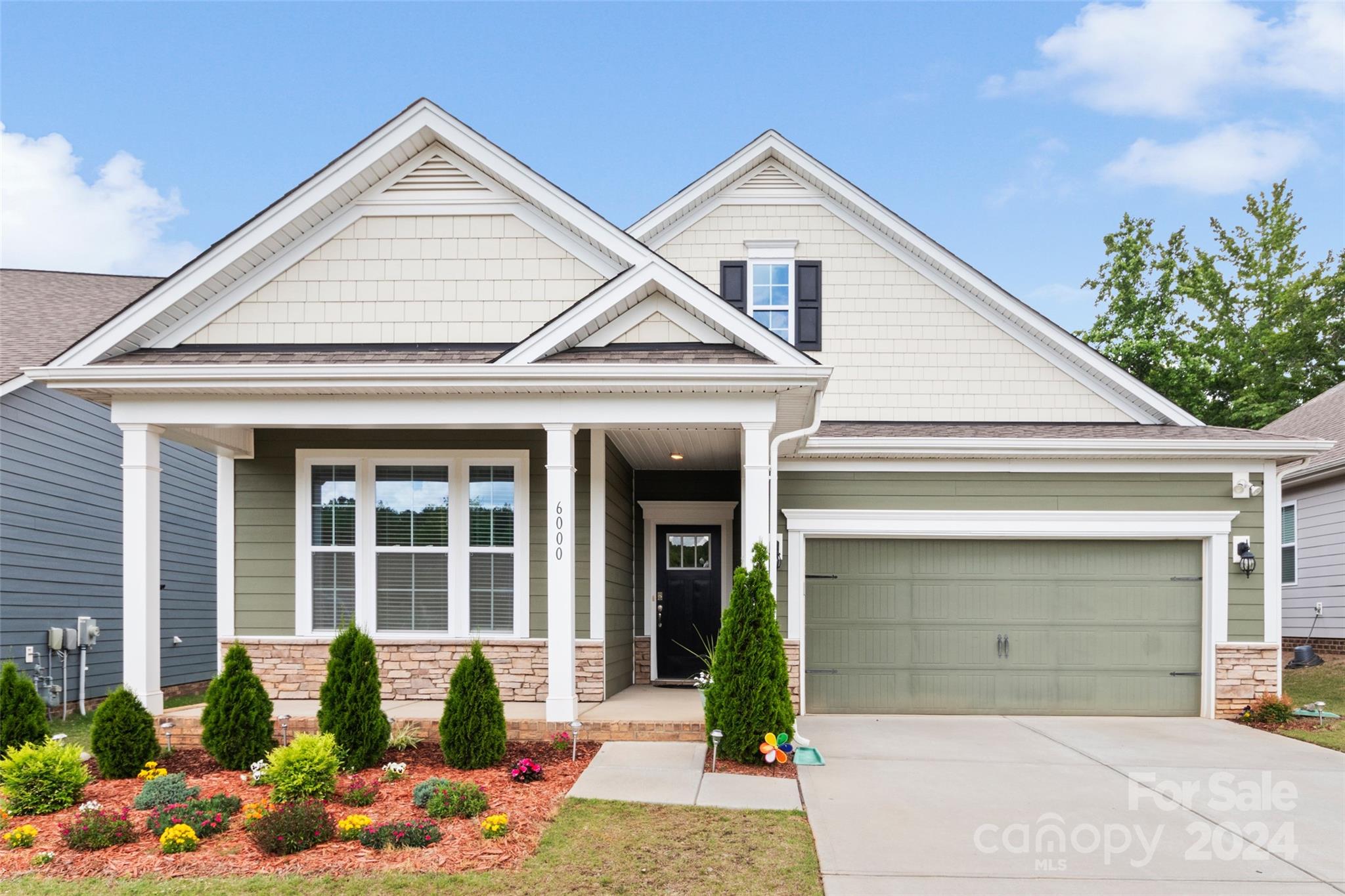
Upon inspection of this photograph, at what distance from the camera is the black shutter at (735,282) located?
1227cm

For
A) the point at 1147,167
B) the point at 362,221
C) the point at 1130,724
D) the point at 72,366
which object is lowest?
the point at 1130,724

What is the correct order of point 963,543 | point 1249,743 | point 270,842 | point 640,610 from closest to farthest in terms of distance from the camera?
point 270,842 → point 1249,743 → point 963,543 → point 640,610

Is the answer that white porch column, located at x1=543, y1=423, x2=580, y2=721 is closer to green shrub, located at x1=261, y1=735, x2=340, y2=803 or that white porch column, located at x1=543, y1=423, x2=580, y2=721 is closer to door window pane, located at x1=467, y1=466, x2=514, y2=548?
door window pane, located at x1=467, y1=466, x2=514, y2=548

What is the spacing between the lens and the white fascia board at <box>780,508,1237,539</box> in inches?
411

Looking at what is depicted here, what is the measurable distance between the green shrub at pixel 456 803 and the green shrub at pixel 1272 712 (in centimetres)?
812

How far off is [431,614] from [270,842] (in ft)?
14.8

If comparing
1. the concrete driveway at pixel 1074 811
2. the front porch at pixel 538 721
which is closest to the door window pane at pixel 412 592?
the front porch at pixel 538 721

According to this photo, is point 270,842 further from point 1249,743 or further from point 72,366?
point 1249,743

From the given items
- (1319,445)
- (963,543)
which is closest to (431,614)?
(963,543)

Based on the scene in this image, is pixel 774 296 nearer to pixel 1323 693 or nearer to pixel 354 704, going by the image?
pixel 354 704

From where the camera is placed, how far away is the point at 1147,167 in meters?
27.2

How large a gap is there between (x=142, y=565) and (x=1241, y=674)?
10654 mm

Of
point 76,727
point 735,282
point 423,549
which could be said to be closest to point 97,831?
point 423,549

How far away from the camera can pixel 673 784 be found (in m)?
6.82
